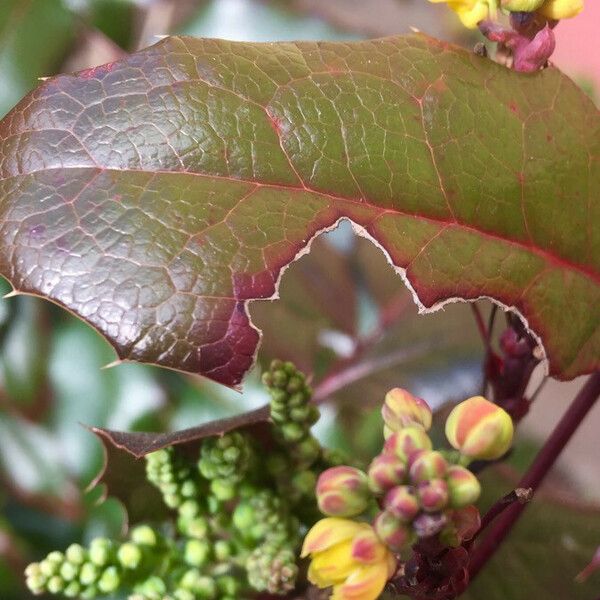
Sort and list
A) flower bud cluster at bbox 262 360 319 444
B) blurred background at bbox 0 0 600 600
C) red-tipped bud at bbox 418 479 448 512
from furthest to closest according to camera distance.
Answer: blurred background at bbox 0 0 600 600 < flower bud cluster at bbox 262 360 319 444 < red-tipped bud at bbox 418 479 448 512

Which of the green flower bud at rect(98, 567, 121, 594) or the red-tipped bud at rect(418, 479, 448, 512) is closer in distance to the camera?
the red-tipped bud at rect(418, 479, 448, 512)

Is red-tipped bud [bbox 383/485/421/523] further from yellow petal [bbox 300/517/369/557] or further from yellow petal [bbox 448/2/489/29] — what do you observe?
yellow petal [bbox 448/2/489/29]

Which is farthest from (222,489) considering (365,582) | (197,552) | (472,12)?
(472,12)

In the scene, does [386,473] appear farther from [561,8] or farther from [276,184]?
[561,8]

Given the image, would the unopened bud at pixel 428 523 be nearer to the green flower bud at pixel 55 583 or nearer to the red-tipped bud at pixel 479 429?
the red-tipped bud at pixel 479 429

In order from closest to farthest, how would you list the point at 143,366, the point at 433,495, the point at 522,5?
the point at 433,495 → the point at 522,5 → the point at 143,366

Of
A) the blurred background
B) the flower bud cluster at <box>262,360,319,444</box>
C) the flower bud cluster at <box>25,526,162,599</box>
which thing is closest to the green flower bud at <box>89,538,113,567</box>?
the flower bud cluster at <box>25,526,162,599</box>
